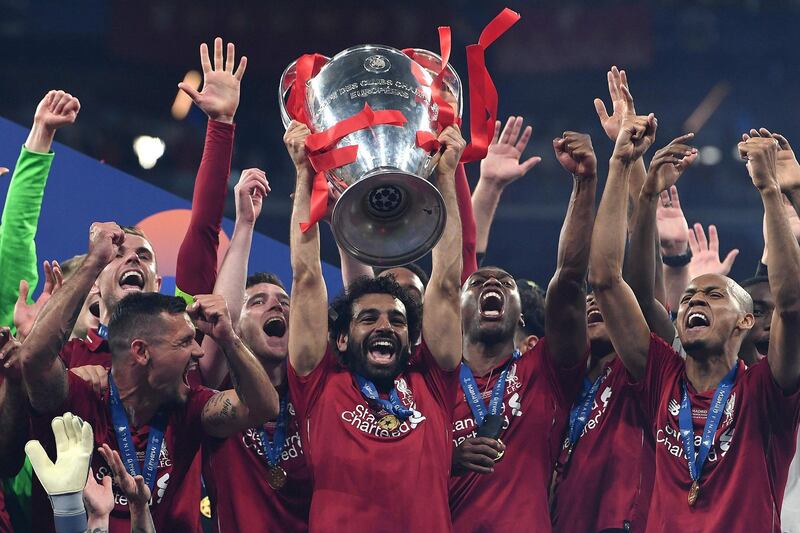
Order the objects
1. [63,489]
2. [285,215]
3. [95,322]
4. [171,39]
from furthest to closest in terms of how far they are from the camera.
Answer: [171,39]
[285,215]
[95,322]
[63,489]

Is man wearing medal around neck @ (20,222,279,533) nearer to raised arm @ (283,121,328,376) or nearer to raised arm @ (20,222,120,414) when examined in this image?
raised arm @ (20,222,120,414)

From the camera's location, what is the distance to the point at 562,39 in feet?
36.8

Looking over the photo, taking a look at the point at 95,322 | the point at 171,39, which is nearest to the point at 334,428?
the point at 95,322

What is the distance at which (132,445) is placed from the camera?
3.23 metres

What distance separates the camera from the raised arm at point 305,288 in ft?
11.1

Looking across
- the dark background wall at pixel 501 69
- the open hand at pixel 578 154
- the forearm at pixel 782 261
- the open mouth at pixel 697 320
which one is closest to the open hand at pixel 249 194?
the open hand at pixel 578 154

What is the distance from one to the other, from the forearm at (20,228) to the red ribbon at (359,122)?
1.04 metres

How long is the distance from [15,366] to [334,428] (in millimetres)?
839

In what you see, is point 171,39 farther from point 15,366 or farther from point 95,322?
point 15,366

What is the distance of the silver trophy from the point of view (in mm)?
3152

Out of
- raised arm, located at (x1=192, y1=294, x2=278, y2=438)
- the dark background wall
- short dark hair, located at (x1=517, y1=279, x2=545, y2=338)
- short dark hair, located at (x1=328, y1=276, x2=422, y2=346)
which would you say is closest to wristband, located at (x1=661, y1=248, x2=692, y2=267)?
short dark hair, located at (x1=517, y1=279, x2=545, y2=338)

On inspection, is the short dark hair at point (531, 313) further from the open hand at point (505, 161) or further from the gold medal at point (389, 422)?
the gold medal at point (389, 422)

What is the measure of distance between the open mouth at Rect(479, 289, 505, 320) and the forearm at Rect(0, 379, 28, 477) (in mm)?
1438

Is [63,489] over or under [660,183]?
under
